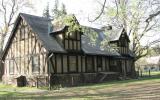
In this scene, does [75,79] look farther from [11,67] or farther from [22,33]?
[11,67]

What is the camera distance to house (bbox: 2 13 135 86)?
3572cm

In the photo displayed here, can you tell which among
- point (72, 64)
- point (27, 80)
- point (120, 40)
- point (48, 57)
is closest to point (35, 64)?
point (27, 80)

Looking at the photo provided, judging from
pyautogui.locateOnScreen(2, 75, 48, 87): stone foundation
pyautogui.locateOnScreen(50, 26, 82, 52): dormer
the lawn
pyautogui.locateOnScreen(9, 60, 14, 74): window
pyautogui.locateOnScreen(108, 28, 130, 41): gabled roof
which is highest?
pyautogui.locateOnScreen(108, 28, 130, 41): gabled roof

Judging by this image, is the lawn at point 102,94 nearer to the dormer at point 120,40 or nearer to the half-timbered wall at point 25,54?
the half-timbered wall at point 25,54

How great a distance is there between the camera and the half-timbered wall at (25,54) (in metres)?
36.3

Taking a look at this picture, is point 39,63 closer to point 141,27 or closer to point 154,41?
point 141,27

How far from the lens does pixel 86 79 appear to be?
4016 cm

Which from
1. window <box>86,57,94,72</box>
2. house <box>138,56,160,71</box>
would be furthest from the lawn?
house <box>138,56,160,71</box>

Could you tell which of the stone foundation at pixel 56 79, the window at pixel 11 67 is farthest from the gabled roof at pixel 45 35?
the stone foundation at pixel 56 79

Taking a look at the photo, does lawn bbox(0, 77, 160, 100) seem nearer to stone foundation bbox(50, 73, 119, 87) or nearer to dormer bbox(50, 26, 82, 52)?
stone foundation bbox(50, 73, 119, 87)

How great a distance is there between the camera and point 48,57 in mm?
34938

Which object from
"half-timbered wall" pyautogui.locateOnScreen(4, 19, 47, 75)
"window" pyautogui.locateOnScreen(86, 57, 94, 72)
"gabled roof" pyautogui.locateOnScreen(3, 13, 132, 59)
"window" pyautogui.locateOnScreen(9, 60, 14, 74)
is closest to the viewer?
"gabled roof" pyautogui.locateOnScreen(3, 13, 132, 59)

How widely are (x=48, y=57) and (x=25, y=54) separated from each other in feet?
14.9

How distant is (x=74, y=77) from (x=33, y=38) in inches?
255
